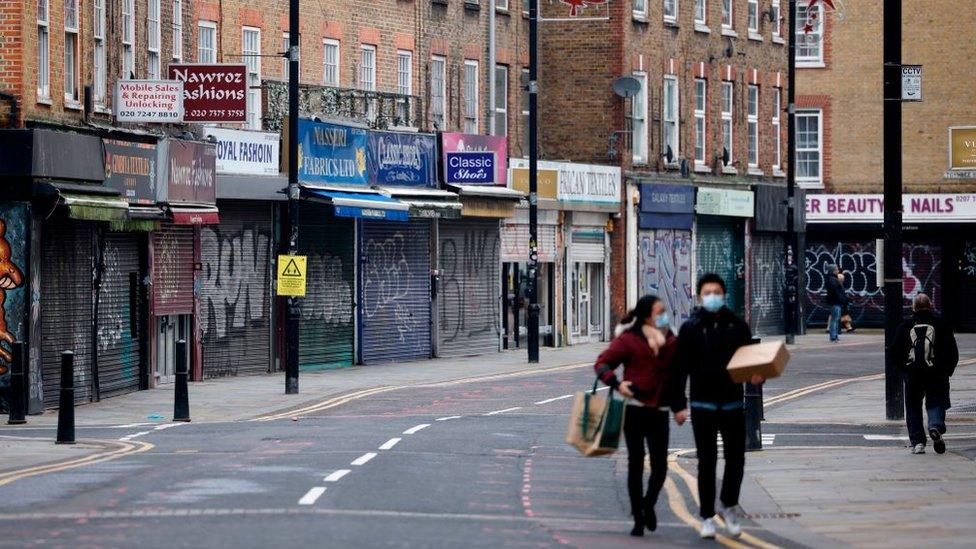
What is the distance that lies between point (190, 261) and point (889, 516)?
21.9m

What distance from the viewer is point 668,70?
57.1 m

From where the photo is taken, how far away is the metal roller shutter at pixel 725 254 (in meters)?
60.2

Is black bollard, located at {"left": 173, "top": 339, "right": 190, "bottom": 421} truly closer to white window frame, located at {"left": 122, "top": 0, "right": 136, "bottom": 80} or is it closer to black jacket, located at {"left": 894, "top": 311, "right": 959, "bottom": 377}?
white window frame, located at {"left": 122, "top": 0, "right": 136, "bottom": 80}

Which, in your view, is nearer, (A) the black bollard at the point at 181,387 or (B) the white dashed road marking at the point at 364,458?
(B) the white dashed road marking at the point at 364,458

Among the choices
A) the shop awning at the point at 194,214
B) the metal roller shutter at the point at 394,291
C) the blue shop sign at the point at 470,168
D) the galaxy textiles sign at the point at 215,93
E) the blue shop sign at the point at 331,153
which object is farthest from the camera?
the blue shop sign at the point at 470,168

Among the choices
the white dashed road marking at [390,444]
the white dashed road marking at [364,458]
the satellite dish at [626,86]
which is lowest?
the white dashed road marking at [390,444]

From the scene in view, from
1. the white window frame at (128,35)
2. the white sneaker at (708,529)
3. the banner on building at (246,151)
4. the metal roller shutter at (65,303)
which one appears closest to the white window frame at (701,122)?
the banner on building at (246,151)

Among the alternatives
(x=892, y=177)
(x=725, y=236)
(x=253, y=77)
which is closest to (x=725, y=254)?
(x=725, y=236)

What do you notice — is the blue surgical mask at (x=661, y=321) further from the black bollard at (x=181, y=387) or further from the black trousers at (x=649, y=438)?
the black bollard at (x=181, y=387)

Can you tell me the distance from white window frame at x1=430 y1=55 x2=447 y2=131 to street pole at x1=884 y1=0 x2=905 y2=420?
2104cm

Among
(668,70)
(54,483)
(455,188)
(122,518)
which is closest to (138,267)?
(455,188)

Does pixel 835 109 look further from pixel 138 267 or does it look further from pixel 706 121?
pixel 138 267

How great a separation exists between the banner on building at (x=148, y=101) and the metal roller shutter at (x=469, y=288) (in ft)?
47.3

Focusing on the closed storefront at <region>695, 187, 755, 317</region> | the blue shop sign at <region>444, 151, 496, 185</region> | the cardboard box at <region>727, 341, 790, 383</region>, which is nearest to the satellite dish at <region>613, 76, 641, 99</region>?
the closed storefront at <region>695, 187, 755, 317</region>
